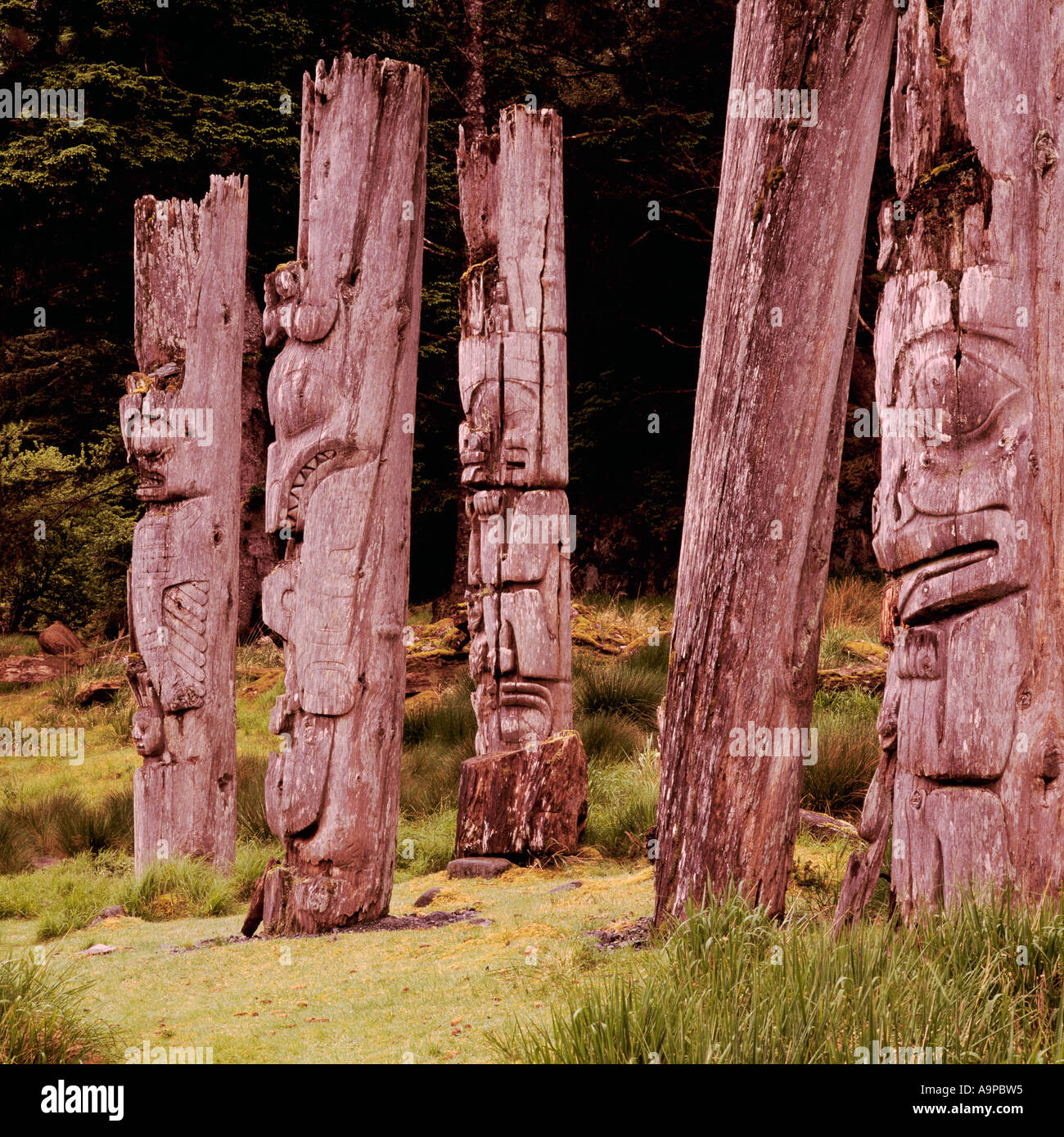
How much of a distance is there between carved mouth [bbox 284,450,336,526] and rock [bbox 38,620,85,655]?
11738 millimetres

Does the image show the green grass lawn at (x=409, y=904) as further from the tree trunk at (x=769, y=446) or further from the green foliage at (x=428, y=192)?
the green foliage at (x=428, y=192)

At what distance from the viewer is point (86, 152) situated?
1383 cm

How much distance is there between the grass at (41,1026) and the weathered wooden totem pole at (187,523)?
374cm

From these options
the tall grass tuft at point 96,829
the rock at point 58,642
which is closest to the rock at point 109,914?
the tall grass tuft at point 96,829

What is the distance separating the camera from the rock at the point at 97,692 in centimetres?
1388

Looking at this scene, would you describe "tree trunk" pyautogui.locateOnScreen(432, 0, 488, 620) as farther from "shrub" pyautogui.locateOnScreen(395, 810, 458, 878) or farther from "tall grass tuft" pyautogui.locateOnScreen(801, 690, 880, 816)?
"tall grass tuft" pyautogui.locateOnScreen(801, 690, 880, 816)

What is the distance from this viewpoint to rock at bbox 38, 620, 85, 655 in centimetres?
1619

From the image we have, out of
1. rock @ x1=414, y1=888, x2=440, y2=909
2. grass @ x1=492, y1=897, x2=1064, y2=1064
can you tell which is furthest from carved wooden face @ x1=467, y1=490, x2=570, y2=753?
grass @ x1=492, y1=897, x2=1064, y2=1064

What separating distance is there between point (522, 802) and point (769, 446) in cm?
380

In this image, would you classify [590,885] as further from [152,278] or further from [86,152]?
[86,152]

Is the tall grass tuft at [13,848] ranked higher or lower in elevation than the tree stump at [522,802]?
lower

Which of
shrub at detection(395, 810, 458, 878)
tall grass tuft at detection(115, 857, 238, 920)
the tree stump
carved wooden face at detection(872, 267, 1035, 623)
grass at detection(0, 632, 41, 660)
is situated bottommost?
grass at detection(0, 632, 41, 660)

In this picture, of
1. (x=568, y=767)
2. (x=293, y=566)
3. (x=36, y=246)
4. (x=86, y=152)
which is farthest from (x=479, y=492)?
(x=36, y=246)

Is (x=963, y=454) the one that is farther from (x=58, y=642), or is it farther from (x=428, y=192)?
(x=58, y=642)
